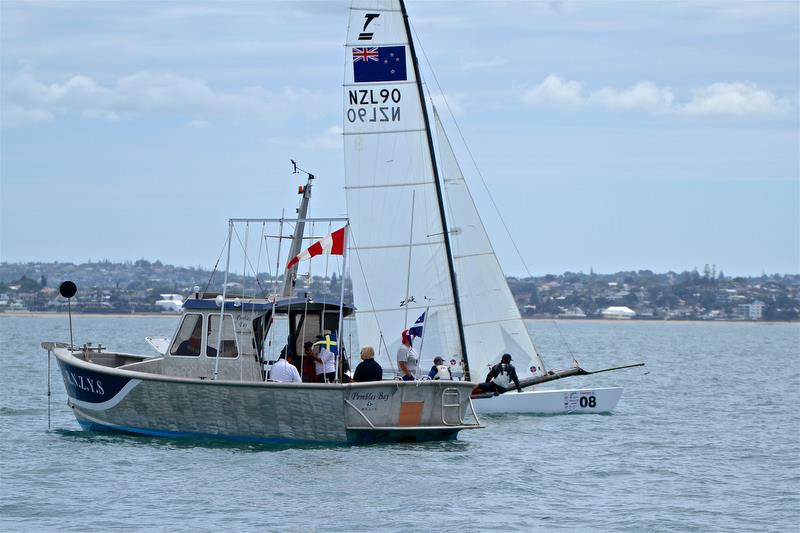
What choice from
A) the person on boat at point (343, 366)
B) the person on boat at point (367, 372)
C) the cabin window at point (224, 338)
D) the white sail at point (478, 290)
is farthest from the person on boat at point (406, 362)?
the white sail at point (478, 290)

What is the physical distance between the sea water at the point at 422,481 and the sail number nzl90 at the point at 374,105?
287 inches

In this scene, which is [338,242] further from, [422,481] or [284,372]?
[422,481]

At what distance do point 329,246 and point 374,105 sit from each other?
6949 mm

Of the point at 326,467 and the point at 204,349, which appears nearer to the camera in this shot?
the point at 326,467

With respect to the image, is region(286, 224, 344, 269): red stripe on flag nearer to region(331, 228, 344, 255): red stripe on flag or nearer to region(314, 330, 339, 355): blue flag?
region(331, 228, 344, 255): red stripe on flag

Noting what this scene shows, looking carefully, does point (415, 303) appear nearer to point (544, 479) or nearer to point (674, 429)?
point (674, 429)

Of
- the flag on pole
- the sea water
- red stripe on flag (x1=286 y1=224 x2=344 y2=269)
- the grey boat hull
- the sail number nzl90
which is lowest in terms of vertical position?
the sea water

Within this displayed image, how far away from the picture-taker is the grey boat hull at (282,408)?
25281 mm

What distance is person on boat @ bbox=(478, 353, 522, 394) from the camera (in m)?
34.3

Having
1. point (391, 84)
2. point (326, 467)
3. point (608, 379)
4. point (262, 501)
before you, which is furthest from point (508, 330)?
point (608, 379)

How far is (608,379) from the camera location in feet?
188

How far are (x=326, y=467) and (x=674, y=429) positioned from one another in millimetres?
12707

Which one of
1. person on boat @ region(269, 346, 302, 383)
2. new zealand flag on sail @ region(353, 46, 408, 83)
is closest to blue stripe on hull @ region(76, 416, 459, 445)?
person on boat @ region(269, 346, 302, 383)

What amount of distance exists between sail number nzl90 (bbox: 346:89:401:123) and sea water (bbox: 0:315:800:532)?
7289 millimetres
